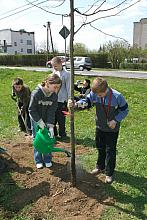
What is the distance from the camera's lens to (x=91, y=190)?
405cm

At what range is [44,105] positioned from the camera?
14.8 ft

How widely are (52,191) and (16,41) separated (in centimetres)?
8115

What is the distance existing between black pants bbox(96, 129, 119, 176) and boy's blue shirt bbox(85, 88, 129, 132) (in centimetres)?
11

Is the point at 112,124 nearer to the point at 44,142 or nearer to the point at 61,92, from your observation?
the point at 44,142

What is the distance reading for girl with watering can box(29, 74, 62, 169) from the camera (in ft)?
14.0

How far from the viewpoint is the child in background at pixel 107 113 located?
3.83 m

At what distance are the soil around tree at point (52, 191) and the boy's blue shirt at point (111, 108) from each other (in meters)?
0.81

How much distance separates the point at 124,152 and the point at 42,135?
1.84 meters

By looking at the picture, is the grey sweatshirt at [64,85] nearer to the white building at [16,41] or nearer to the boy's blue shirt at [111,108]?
the boy's blue shirt at [111,108]

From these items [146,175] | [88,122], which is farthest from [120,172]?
[88,122]

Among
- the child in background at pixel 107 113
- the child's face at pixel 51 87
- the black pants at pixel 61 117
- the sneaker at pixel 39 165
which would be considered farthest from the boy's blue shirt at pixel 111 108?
the black pants at pixel 61 117

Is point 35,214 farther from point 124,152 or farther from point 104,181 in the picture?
point 124,152

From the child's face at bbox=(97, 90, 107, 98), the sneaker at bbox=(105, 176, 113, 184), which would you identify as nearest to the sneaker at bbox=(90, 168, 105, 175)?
the sneaker at bbox=(105, 176, 113, 184)

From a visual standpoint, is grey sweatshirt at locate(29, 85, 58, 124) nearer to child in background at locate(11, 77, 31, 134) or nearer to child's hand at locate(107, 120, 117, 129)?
child's hand at locate(107, 120, 117, 129)
